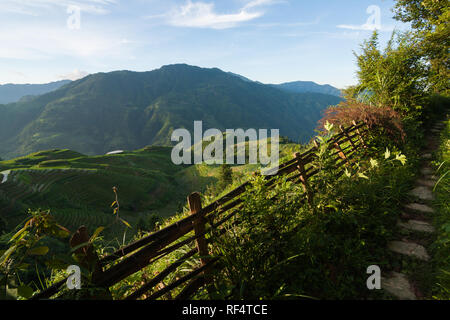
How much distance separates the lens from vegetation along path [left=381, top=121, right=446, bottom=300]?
2582 mm

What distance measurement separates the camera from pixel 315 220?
3.27 meters

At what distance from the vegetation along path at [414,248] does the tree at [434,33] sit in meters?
7.84

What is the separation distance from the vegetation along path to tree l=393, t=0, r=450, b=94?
784 centimetres

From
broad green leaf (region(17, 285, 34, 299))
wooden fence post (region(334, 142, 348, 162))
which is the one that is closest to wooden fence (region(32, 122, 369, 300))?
broad green leaf (region(17, 285, 34, 299))

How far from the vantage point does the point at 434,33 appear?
35.6ft

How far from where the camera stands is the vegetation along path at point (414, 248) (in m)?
2.58

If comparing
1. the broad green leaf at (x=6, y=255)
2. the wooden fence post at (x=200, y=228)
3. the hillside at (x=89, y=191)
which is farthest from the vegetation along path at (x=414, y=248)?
the hillside at (x=89, y=191)

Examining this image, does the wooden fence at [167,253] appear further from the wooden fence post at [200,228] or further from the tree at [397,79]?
the tree at [397,79]

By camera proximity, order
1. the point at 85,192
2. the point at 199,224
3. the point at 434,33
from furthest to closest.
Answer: the point at 85,192
the point at 434,33
the point at 199,224

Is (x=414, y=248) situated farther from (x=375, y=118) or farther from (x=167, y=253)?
(x=375, y=118)

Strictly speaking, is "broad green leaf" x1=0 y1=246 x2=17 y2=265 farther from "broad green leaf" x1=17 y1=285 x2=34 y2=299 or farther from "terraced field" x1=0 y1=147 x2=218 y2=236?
"terraced field" x1=0 y1=147 x2=218 y2=236

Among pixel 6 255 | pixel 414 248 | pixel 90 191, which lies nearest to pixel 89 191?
pixel 90 191

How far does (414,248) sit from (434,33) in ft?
42.7

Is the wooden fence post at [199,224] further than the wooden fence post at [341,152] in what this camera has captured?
No
